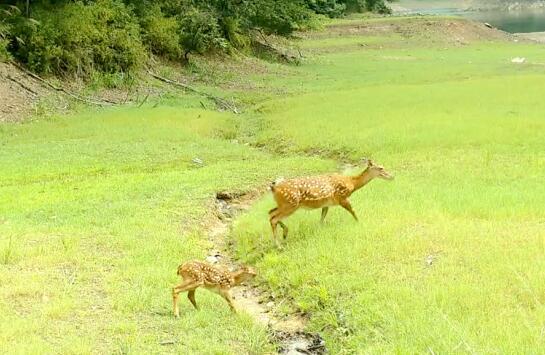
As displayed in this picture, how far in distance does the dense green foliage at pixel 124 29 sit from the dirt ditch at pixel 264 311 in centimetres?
1707

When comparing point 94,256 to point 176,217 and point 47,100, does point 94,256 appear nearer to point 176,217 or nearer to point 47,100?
point 176,217

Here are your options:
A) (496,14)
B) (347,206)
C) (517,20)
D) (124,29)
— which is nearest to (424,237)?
(347,206)

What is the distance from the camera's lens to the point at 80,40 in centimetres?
2905

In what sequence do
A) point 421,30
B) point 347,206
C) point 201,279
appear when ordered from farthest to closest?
1. point 421,30
2. point 347,206
3. point 201,279

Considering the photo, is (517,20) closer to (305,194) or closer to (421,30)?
(421,30)

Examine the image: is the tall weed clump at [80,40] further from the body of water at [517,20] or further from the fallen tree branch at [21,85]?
the body of water at [517,20]

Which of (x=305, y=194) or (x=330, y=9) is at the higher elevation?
(x=305, y=194)

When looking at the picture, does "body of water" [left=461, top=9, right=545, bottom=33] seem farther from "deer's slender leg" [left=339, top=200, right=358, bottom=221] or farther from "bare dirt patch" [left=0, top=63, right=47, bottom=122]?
"deer's slender leg" [left=339, top=200, right=358, bottom=221]

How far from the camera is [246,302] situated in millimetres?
9477

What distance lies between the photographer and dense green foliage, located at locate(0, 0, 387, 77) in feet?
90.8

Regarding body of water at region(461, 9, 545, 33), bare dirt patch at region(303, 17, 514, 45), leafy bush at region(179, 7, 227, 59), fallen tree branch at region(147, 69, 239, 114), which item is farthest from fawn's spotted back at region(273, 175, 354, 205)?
body of water at region(461, 9, 545, 33)

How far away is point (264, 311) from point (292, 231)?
2318 mm

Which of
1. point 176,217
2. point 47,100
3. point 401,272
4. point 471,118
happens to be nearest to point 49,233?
point 176,217

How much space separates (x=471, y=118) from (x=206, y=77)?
17.0 metres
